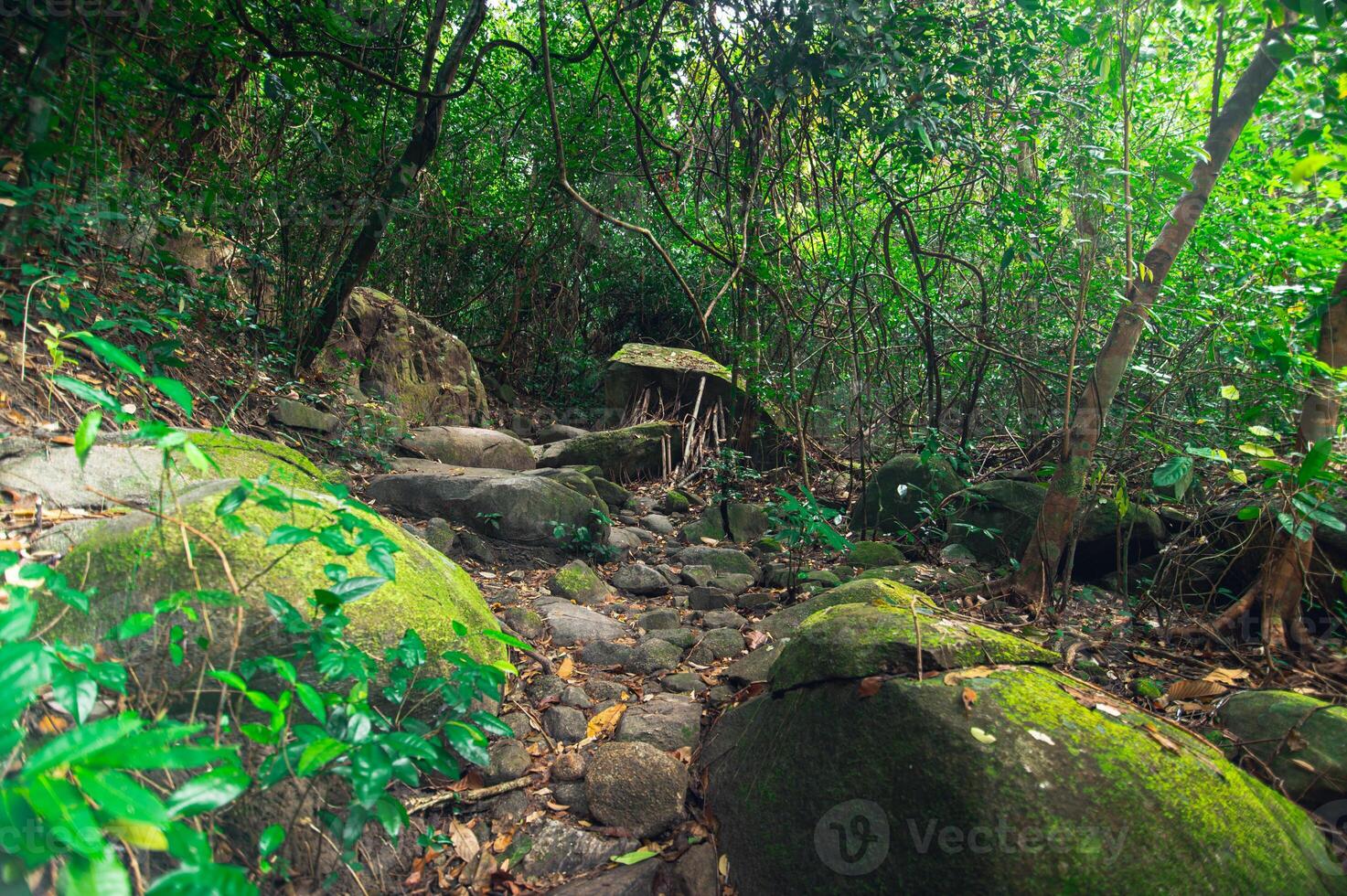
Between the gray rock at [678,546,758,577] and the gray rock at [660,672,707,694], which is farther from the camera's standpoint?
the gray rock at [678,546,758,577]

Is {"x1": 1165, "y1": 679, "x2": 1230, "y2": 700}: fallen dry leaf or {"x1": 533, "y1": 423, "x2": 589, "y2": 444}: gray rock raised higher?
{"x1": 1165, "y1": 679, "x2": 1230, "y2": 700}: fallen dry leaf

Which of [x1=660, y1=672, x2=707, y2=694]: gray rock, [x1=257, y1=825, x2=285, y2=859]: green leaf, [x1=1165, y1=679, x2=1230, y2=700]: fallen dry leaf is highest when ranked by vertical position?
[x1=1165, y1=679, x2=1230, y2=700]: fallen dry leaf

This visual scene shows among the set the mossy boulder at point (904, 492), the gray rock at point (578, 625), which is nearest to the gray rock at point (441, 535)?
the gray rock at point (578, 625)

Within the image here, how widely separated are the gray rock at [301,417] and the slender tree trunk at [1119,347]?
433 cm

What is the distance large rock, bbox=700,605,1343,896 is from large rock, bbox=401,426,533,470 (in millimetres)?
4597

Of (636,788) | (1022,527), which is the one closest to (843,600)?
(636,788)

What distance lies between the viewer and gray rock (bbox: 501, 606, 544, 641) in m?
3.34

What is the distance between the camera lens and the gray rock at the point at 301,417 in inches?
189

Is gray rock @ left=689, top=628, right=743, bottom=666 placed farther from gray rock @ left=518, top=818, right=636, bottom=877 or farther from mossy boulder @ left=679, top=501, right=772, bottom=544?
mossy boulder @ left=679, top=501, right=772, bottom=544

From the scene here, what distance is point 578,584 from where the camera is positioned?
405 cm

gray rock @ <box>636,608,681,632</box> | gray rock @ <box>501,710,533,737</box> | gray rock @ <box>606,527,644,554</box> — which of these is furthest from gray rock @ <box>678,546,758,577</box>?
gray rock @ <box>501,710,533,737</box>

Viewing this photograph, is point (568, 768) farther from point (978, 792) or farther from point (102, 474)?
point (102, 474)

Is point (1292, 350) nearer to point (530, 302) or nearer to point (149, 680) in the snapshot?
point (149, 680)

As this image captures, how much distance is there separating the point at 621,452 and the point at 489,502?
2.33m
